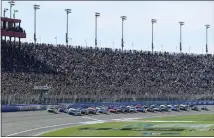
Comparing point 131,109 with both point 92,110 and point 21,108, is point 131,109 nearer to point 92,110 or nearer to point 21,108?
point 92,110

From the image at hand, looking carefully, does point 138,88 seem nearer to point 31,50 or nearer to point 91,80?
point 91,80

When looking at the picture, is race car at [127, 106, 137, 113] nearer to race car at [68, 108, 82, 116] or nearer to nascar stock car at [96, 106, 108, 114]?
nascar stock car at [96, 106, 108, 114]

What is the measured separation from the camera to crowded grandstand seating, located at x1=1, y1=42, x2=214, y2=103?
8675 cm

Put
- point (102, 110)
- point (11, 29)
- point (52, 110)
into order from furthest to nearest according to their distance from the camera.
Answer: point (11, 29), point (102, 110), point (52, 110)

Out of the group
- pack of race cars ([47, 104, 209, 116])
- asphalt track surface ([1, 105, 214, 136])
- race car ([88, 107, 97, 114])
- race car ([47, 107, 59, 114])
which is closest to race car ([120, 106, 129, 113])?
pack of race cars ([47, 104, 209, 116])

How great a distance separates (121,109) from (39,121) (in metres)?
21.9

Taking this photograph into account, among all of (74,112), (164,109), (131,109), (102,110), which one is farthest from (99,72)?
(74,112)

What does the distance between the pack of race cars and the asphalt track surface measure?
1335 millimetres

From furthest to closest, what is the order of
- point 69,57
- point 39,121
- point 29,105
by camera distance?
point 69,57, point 29,105, point 39,121

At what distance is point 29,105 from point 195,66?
57.7 metres

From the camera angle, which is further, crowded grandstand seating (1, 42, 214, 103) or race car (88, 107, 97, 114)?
crowded grandstand seating (1, 42, 214, 103)

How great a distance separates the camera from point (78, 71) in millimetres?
99875

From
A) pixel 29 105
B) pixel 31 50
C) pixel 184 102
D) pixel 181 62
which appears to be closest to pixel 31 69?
pixel 31 50

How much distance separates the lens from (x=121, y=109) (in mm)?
84062
